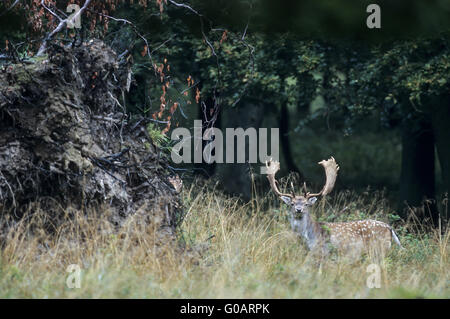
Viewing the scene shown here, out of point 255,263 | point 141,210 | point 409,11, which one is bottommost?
point 255,263

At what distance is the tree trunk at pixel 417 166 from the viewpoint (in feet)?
47.8

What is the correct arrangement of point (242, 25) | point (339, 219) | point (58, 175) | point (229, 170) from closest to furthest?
point (58, 175)
point (339, 219)
point (242, 25)
point (229, 170)

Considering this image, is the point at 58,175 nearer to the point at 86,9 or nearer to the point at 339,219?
the point at 86,9

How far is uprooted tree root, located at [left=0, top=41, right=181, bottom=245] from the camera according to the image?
6.96 meters

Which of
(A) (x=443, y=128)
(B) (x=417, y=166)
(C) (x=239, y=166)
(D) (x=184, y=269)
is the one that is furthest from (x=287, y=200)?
(C) (x=239, y=166)

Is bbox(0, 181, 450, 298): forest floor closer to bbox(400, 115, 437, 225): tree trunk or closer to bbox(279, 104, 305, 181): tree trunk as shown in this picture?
bbox(400, 115, 437, 225): tree trunk

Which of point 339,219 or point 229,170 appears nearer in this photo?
point 339,219

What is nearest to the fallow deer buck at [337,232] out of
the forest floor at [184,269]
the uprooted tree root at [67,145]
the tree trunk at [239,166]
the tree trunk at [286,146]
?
the forest floor at [184,269]

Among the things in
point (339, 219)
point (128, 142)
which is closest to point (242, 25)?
point (339, 219)

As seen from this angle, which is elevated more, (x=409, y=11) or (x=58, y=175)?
(x=409, y=11)

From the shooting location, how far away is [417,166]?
48.6 ft

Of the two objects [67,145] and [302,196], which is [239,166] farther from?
[67,145]

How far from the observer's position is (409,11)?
7266 millimetres

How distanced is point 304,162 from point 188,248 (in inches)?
775
